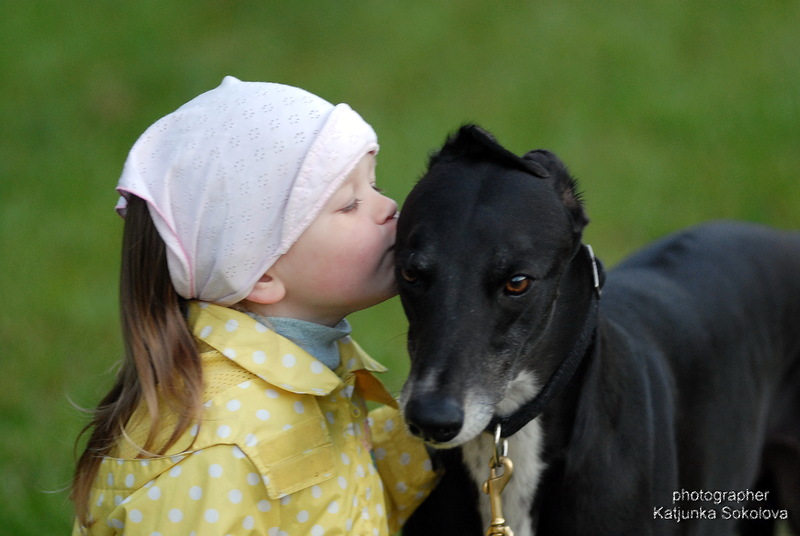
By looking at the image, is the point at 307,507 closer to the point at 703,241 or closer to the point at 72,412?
the point at 703,241

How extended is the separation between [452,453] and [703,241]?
147 cm

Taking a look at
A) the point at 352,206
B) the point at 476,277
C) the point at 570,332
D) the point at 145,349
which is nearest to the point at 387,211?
the point at 352,206

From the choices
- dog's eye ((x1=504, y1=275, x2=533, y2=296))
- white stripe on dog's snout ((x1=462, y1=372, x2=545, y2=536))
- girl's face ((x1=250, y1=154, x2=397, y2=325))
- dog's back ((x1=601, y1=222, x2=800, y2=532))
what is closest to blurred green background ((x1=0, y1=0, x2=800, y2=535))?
Answer: dog's back ((x1=601, y1=222, x2=800, y2=532))

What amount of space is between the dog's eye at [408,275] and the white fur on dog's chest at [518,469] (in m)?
0.49

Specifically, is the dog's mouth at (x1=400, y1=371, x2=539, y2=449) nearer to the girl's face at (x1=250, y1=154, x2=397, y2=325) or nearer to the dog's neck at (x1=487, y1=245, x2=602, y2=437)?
the dog's neck at (x1=487, y1=245, x2=602, y2=437)

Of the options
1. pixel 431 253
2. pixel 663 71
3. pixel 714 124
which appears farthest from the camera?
pixel 663 71

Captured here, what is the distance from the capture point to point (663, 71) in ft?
24.3

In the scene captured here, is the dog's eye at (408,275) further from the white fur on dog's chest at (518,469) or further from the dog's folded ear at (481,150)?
the white fur on dog's chest at (518,469)

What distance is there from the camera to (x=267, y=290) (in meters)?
2.31

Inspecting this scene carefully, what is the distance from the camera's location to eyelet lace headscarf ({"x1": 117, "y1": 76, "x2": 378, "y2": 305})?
2.21 m

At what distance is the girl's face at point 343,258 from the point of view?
2.28 meters

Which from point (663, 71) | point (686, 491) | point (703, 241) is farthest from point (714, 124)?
point (686, 491)

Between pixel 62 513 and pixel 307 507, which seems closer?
pixel 307 507

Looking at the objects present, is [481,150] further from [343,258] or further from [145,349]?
[145,349]
